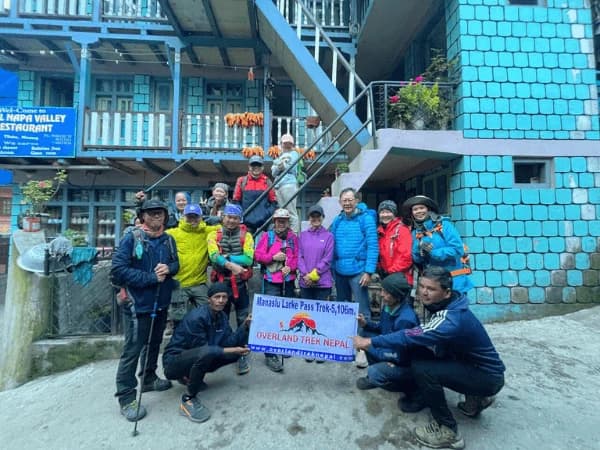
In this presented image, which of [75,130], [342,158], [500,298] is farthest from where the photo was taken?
[342,158]

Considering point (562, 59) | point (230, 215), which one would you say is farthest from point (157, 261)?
point (562, 59)

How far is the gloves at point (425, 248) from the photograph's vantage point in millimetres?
3145

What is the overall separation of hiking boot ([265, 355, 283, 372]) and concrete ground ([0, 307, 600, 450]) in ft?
0.24

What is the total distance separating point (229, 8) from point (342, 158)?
4.06 m

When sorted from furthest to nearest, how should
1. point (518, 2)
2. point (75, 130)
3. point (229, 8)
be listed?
1. point (75, 130)
2. point (229, 8)
3. point (518, 2)

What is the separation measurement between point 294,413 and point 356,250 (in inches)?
64.1

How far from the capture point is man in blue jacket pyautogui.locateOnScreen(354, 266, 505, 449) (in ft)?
7.20

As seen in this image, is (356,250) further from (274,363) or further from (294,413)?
(294,413)

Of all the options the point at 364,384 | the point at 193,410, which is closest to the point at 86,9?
the point at 193,410

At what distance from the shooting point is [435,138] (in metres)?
5.14

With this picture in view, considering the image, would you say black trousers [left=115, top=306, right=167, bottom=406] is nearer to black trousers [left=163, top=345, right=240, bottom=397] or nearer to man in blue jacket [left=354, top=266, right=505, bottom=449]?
black trousers [left=163, top=345, right=240, bottom=397]

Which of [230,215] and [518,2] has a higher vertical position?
[518,2]

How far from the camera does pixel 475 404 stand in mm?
2473

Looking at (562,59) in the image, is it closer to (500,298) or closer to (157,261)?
(500,298)
